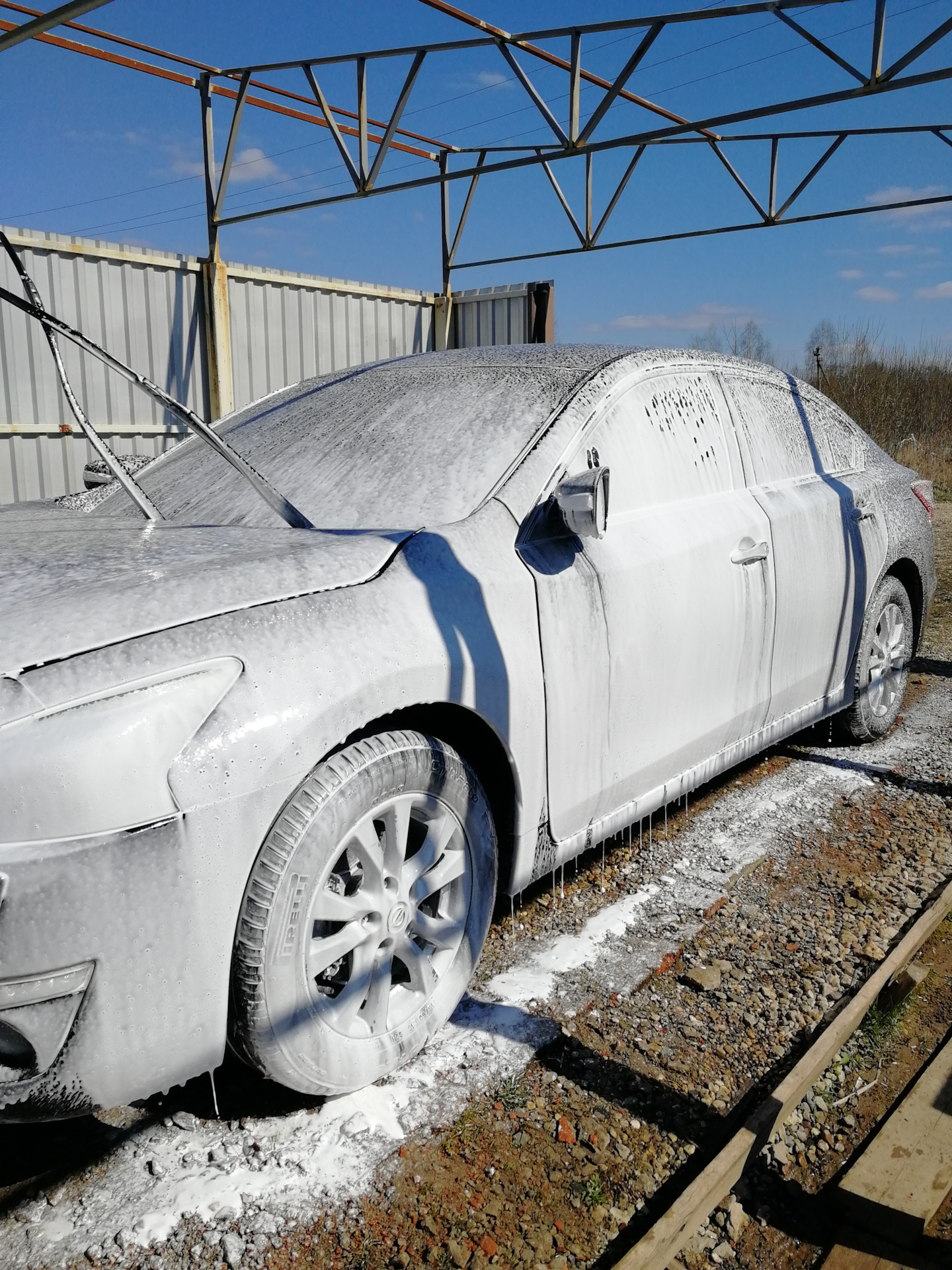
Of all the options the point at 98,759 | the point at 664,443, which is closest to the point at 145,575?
the point at 98,759

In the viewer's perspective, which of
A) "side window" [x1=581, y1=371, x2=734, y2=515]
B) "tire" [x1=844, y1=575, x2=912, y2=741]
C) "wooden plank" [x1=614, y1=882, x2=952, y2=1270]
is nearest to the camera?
"wooden plank" [x1=614, y1=882, x2=952, y2=1270]

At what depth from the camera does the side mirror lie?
7.79 feet

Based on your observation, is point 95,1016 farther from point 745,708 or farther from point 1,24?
point 1,24

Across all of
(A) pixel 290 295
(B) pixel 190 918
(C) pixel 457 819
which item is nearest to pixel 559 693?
(C) pixel 457 819

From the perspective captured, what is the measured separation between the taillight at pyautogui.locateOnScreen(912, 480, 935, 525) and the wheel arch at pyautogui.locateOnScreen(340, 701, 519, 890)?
125 inches

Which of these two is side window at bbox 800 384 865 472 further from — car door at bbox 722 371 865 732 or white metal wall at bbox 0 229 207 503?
white metal wall at bbox 0 229 207 503

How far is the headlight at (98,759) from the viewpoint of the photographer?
1.50m

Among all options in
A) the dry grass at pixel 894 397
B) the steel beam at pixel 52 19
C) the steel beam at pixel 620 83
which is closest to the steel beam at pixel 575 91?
the steel beam at pixel 620 83

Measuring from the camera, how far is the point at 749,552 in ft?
10.6

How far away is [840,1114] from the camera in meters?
2.12

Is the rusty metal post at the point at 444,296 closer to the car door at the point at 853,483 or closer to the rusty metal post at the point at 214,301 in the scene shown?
the rusty metal post at the point at 214,301

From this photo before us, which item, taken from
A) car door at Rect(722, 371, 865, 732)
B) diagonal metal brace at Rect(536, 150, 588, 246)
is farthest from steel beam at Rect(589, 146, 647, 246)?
car door at Rect(722, 371, 865, 732)

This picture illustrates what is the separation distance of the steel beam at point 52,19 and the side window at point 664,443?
93.8 inches

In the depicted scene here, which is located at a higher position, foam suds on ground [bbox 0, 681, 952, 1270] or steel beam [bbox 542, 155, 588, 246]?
→ steel beam [bbox 542, 155, 588, 246]
